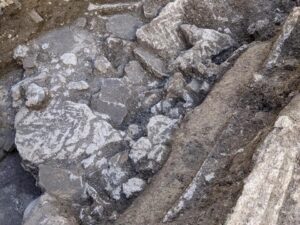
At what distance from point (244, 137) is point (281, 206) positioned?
56 cm

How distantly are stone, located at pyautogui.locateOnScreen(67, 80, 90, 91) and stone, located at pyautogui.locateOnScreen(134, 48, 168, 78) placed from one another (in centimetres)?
41

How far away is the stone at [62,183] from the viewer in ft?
9.30

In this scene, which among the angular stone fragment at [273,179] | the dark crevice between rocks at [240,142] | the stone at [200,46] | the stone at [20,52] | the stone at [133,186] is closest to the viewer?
the angular stone fragment at [273,179]

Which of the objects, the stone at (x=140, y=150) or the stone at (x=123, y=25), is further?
the stone at (x=123, y=25)

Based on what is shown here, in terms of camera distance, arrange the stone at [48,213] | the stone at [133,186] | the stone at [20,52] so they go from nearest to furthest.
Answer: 1. the stone at [48,213]
2. the stone at [133,186]
3. the stone at [20,52]

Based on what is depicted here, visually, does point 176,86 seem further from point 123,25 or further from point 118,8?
point 118,8

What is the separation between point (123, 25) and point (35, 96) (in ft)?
2.92

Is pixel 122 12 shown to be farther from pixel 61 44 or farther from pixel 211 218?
pixel 211 218

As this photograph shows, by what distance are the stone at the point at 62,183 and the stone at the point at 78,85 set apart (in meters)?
0.63

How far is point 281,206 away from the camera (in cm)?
204

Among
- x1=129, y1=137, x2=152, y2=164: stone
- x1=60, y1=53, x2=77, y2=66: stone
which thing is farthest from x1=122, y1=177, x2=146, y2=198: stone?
x1=60, y1=53, x2=77, y2=66: stone

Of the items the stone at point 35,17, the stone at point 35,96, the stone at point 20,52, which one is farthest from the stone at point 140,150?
the stone at point 35,17

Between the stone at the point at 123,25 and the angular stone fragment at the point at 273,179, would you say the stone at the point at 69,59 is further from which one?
the angular stone fragment at the point at 273,179

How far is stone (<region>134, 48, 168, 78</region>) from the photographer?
3.41m
